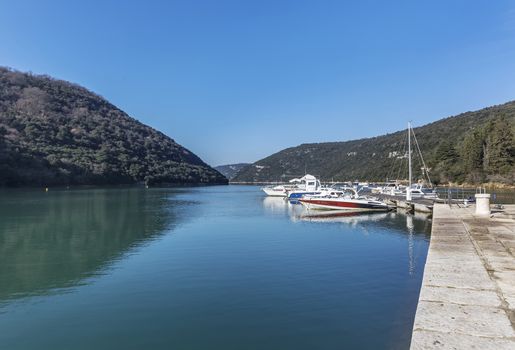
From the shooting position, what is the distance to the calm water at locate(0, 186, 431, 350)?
7.95 metres

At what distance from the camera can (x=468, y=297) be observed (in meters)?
6.61

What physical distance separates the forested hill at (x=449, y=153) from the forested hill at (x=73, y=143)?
55.4 m

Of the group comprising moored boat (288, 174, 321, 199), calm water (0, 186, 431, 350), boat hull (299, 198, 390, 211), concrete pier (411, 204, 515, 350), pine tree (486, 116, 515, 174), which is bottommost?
calm water (0, 186, 431, 350)

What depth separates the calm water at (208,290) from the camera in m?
7.95

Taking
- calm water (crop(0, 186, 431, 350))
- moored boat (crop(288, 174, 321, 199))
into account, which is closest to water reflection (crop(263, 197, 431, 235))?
calm water (crop(0, 186, 431, 350))

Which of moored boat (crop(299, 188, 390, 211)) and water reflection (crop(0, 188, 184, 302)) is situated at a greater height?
moored boat (crop(299, 188, 390, 211))

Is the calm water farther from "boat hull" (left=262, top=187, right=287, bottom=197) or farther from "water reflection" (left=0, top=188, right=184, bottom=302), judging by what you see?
"boat hull" (left=262, top=187, right=287, bottom=197)

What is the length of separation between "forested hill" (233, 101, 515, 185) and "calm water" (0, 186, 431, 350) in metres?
76.3

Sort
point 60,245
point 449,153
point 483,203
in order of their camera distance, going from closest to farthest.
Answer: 1. point 60,245
2. point 483,203
3. point 449,153

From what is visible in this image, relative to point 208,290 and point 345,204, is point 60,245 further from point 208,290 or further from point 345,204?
point 345,204

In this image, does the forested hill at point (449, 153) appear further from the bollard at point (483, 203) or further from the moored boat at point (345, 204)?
the bollard at point (483, 203)

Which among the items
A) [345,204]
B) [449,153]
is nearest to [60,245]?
[345,204]

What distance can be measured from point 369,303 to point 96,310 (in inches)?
264

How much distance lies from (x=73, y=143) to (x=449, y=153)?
10675cm
